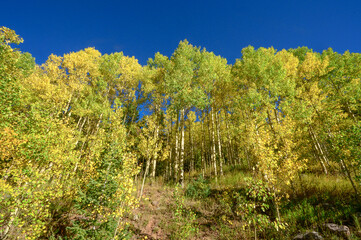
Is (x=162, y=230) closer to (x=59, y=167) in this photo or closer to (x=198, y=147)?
(x=59, y=167)

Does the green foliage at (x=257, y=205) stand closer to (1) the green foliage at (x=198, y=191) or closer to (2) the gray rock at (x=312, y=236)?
(2) the gray rock at (x=312, y=236)

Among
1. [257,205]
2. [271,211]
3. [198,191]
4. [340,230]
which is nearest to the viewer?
[257,205]

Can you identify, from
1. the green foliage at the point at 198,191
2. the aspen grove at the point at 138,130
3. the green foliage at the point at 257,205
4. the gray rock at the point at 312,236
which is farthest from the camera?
the green foliage at the point at 198,191

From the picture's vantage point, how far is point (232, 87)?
15641mm

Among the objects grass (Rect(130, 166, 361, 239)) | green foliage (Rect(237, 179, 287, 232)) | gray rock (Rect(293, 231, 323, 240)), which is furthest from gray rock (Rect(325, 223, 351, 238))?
green foliage (Rect(237, 179, 287, 232))

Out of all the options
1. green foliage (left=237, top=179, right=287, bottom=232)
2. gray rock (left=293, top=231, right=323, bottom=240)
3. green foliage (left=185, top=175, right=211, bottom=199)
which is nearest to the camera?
green foliage (left=237, top=179, right=287, bottom=232)

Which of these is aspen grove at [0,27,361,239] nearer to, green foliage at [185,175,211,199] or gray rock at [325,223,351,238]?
green foliage at [185,175,211,199]

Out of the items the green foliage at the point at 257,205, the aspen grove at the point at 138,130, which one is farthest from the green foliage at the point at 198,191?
the green foliage at the point at 257,205

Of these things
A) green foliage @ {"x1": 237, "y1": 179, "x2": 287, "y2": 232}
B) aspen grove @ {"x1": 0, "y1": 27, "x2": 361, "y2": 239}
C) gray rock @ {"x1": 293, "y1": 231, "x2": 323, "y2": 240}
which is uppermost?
aspen grove @ {"x1": 0, "y1": 27, "x2": 361, "y2": 239}

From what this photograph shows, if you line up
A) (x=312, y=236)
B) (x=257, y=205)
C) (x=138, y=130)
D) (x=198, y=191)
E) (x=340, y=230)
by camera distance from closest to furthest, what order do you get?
(x=257, y=205) < (x=312, y=236) < (x=340, y=230) < (x=198, y=191) < (x=138, y=130)

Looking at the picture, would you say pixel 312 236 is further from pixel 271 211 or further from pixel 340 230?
pixel 271 211

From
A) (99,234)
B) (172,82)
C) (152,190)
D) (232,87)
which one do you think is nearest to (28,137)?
(99,234)

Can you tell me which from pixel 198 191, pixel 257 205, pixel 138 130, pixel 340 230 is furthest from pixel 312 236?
pixel 138 130

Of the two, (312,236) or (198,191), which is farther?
(198,191)
